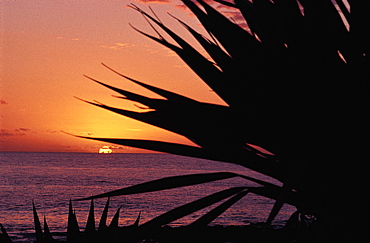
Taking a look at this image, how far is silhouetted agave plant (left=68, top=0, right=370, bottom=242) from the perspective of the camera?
1.39 meters

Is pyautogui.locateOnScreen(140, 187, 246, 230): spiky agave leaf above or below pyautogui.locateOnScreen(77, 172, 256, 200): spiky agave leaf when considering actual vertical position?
below

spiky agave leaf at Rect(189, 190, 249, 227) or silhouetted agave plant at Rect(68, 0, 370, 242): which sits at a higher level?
silhouetted agave plant at Rect(68, 0, 370, 242)

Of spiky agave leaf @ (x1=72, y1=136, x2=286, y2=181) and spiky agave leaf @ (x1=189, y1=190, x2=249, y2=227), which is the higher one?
spiky agave leaf @ (x1=72, y1=136, x2=286, y2=181)

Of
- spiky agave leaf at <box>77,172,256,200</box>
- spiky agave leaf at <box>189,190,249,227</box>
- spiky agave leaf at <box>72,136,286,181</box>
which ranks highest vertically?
spiky agave leaf at <box>72,136,286,181</box>

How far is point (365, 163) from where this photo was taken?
1354mm

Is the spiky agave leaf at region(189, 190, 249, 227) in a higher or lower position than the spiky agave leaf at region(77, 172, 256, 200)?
lower

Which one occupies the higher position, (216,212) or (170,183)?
(170,183)

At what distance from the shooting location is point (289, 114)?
4.75 feet

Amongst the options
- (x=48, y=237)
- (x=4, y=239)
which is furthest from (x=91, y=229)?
(x=4, y=239)

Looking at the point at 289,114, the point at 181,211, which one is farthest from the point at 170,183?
the point at 289,114

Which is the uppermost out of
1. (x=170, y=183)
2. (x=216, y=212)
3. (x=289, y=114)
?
(x=289, y=114)

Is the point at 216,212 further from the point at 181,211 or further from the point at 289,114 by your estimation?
the point at 289,114

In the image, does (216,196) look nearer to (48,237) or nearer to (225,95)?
(225,95)

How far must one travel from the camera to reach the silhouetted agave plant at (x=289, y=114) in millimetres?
1392
